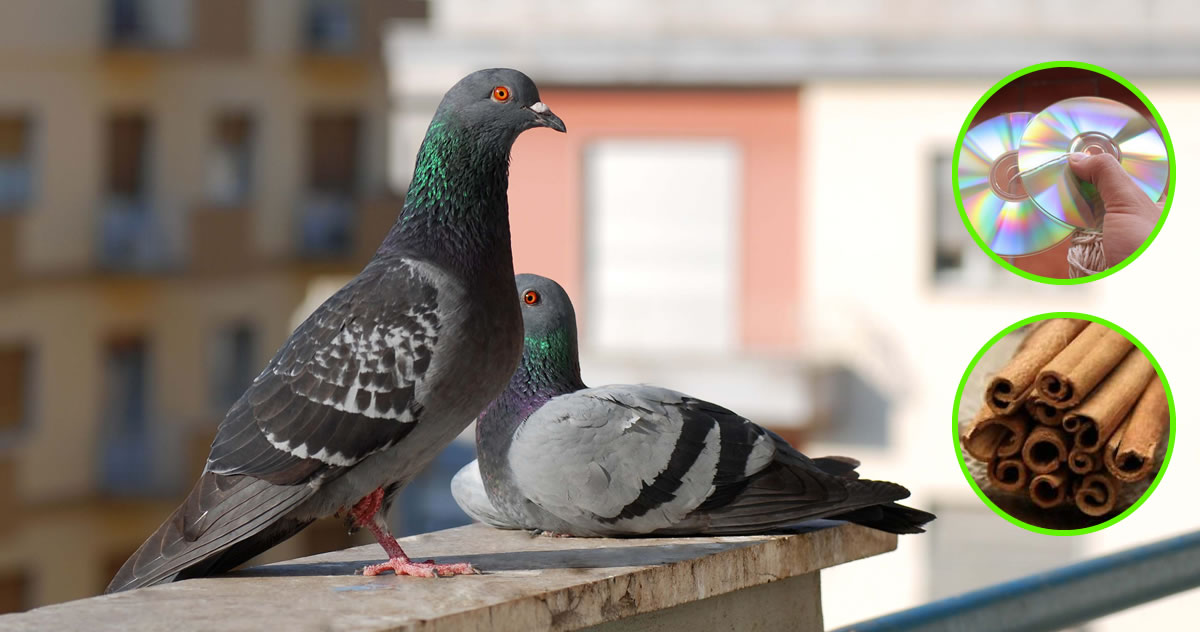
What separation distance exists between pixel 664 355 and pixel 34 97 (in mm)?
7544

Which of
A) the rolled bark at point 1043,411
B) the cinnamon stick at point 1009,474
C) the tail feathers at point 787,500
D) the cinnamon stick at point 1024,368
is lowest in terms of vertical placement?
the tail feathers at point 787,500

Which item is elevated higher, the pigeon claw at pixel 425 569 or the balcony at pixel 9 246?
the pigeon claw at pixel 425 569

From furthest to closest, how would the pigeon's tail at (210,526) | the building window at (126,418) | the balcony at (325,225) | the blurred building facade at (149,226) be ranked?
the balcony at (325,225), the building window at (126,418), the blurred building facade at (149,226), the pigeon's tail at (210,526)

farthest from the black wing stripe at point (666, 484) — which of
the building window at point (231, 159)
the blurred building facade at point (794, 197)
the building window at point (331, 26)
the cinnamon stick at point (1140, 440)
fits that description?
the building window at point (331, 26)

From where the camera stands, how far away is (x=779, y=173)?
54.2 ft

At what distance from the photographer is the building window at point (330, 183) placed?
22125 millimetres

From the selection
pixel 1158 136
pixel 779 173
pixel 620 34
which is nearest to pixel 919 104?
pixel 779 173

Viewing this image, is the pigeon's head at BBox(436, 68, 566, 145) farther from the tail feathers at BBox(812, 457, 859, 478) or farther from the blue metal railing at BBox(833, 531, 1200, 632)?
the blue metal railing at BBox(833, 531, 1200, 632)

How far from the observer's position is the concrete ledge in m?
2.84

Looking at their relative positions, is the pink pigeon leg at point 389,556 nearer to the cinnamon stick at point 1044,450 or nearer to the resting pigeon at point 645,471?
the resting pigeon at point 645,471

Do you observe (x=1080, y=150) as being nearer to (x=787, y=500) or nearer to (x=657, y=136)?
(x=787, y=500)

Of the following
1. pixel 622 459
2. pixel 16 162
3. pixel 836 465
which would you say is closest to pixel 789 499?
pixel 836 465

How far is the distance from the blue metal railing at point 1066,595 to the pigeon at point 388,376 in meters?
0.86

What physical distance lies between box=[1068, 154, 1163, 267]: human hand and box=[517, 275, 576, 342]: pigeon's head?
3.62 ft
